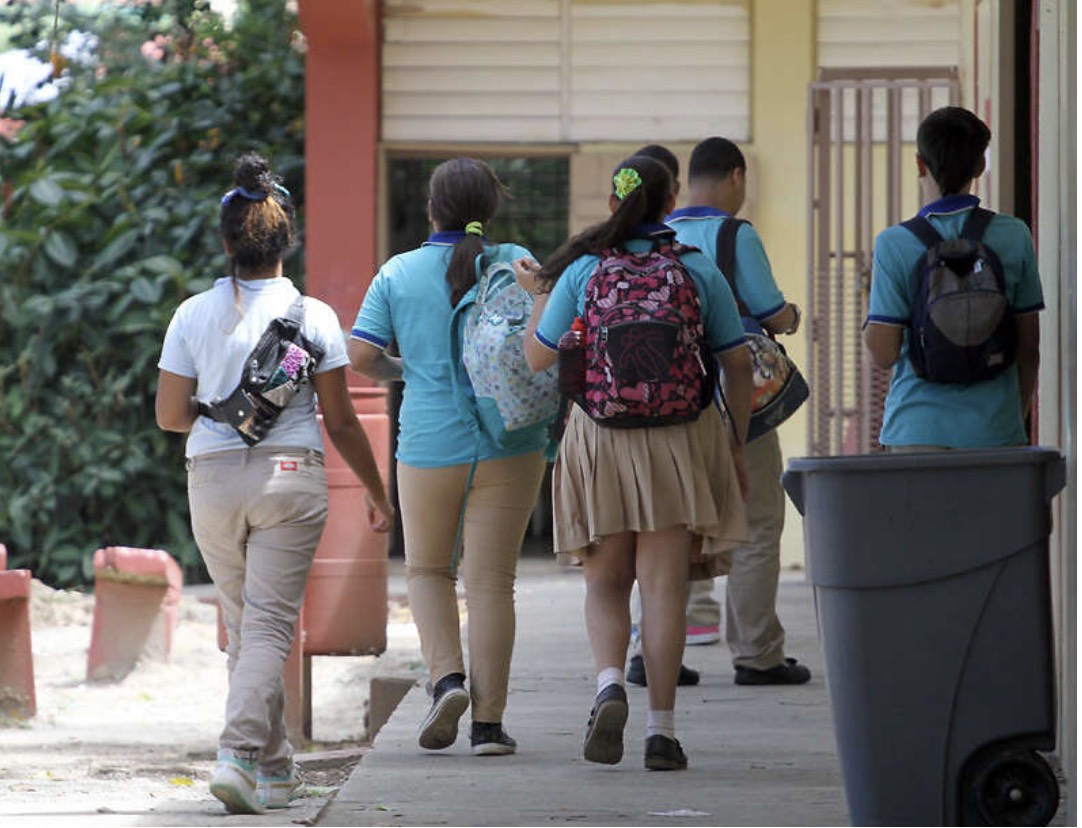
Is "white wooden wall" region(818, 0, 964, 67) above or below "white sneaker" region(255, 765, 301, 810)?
above

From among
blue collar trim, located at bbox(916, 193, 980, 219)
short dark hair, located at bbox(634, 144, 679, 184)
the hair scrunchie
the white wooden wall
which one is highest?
the white wooden wall

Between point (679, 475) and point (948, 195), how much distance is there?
1016 millimetres

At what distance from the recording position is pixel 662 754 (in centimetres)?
552

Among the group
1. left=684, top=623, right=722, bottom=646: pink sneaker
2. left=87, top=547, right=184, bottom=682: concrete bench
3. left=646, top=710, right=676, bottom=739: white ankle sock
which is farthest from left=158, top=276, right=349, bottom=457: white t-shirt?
left=87, top=547, right=184, bottom=682: concrete bench

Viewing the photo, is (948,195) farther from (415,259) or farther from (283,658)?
(283,658)

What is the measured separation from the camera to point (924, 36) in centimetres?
1212

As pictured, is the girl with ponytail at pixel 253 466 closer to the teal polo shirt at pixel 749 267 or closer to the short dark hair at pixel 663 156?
the short dark hair at pixel 663 156

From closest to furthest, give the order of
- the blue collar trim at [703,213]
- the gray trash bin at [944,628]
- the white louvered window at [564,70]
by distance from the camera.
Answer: the gray trash bin at [944,628], the blue collar trim at [703,213], the white louvered window at [564,70]

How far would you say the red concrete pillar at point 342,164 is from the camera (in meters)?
12.1

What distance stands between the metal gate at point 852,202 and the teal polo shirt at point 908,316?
4705 millimetres

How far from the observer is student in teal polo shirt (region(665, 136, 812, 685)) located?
6578 millimetres

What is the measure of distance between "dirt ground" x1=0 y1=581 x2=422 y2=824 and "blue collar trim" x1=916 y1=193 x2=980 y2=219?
7.72 ft

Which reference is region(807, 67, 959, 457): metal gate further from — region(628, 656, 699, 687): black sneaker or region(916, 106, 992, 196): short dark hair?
region(916, 106, 992, 196): short dark hair

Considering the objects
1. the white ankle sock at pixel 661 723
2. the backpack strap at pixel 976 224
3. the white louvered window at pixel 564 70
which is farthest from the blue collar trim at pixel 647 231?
the white louvered window at pixel 564 70
